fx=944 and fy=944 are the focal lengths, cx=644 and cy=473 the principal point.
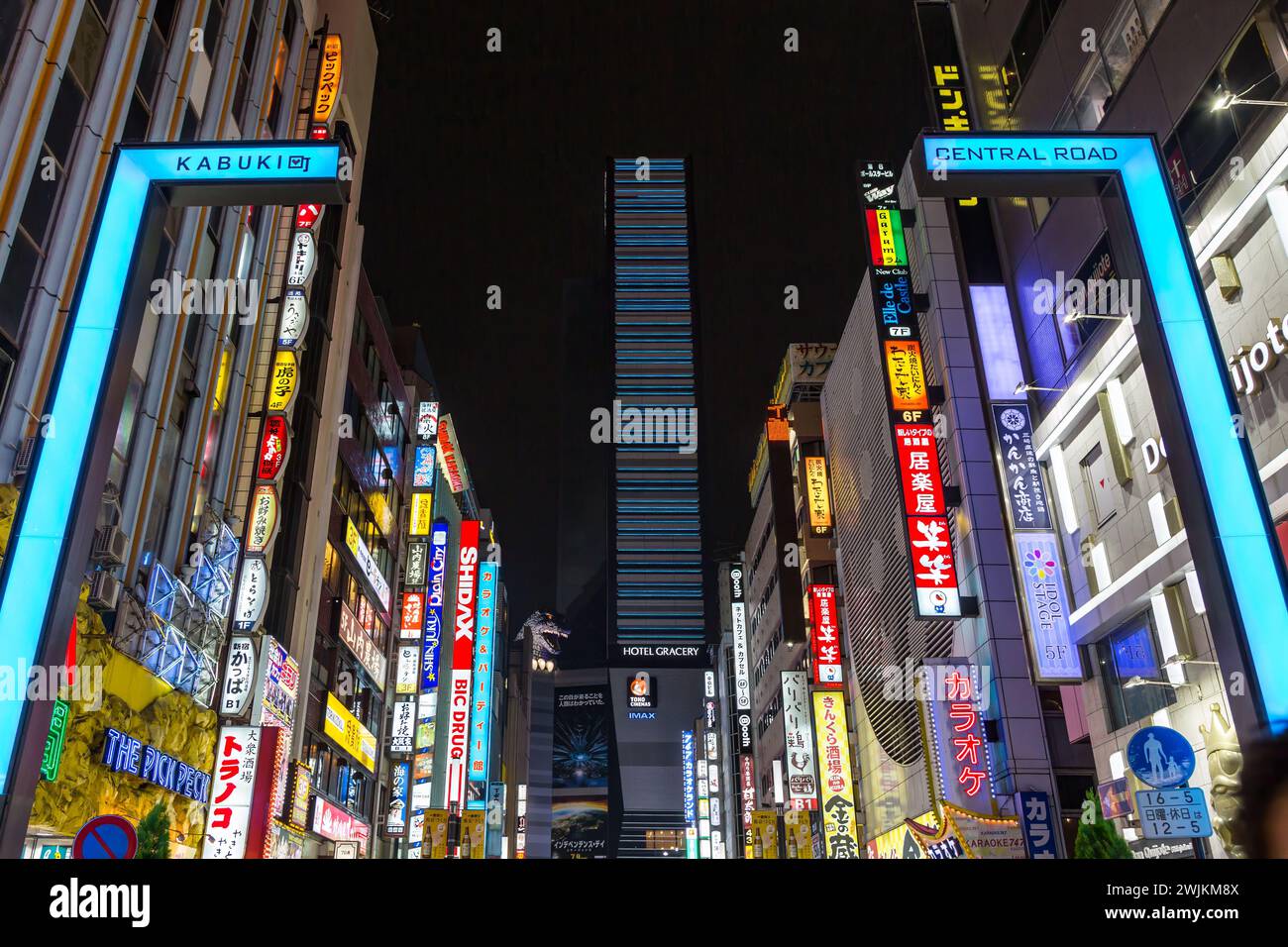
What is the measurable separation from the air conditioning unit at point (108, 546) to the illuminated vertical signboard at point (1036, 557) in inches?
739

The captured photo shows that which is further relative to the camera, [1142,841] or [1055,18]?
[1055,18]

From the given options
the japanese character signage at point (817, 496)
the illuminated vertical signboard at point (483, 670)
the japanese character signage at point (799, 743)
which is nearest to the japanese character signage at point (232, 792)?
the japanese character signage at point (799, 743)

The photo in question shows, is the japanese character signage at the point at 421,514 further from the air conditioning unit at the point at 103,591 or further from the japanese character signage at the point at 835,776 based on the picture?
the air conditioning unit at the point at 103,591

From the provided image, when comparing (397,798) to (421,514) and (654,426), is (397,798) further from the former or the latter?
(654,426)

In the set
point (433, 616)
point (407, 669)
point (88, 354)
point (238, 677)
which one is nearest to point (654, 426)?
point (433, 616)

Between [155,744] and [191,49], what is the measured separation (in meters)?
14.6

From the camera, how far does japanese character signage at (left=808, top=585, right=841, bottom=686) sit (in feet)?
129

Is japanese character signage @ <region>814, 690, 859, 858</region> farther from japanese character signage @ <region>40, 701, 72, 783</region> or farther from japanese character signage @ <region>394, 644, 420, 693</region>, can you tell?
japanese character signage @ <region>40, 701, 72, 783</region>

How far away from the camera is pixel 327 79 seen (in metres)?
29.4

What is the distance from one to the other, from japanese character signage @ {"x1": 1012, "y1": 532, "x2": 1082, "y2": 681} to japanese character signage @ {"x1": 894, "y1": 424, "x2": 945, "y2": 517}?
3462 mm
